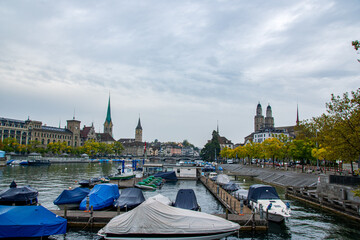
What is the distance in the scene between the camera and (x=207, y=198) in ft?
156

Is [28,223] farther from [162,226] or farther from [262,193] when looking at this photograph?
[262,193]

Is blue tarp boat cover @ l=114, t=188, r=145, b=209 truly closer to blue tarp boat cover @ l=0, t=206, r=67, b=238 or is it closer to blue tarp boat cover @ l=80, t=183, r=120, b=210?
blue tarp boat cover @ l=80, t=183, r=120, b=210

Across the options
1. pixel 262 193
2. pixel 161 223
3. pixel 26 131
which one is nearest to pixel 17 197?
pixel 161 223

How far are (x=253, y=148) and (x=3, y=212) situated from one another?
321ft

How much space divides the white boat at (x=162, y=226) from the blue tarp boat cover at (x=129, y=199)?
9654 millimetres

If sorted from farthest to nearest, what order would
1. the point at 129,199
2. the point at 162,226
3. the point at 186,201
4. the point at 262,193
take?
1. the point at 262,193
2. the point at 129,199
3. the point at 186,201
4. the point at 162,226

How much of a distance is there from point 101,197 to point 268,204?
18.4 meters

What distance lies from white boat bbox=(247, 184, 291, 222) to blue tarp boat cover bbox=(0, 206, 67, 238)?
18374 mm

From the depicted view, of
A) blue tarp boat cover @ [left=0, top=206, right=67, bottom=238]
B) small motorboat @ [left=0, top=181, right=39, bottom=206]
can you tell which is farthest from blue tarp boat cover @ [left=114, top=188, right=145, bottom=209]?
small motorboat @ [left=0, top=181, right=39, bottom=206]

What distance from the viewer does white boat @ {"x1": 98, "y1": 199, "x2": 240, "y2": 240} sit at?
20312mm

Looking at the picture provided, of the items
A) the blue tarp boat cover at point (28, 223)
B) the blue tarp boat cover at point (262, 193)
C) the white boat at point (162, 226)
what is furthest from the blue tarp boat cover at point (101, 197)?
the blue tarp boat cover at point (262, 193)

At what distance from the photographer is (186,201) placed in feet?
98.4

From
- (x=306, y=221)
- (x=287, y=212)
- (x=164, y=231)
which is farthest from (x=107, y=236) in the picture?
(x=306, y=221)

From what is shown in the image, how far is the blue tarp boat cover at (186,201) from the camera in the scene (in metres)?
29.3
